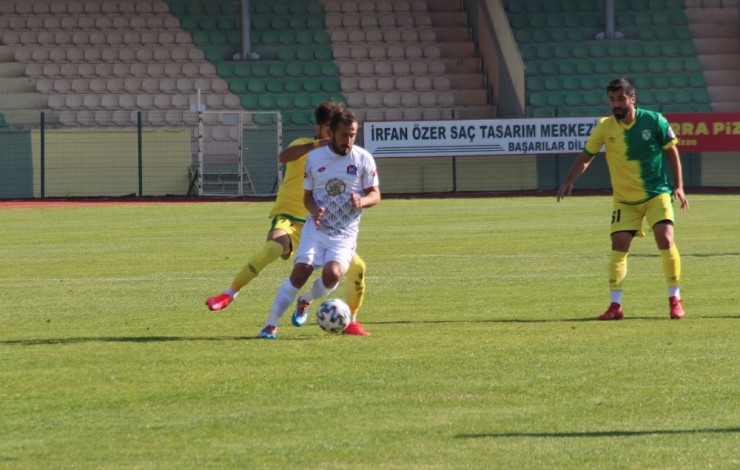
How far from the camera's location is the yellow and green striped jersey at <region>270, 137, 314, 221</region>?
463 inches

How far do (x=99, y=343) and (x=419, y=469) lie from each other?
4786mm

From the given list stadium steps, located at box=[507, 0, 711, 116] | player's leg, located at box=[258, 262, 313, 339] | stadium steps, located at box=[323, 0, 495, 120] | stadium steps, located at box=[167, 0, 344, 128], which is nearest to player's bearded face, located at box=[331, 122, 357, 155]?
player's leg, located at box=[258, 262, 313, 339]

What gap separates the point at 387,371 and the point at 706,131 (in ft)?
105

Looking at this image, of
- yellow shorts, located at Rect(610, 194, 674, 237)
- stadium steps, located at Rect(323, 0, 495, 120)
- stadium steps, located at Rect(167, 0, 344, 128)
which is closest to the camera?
yellow shorts, located at Rect(610, 194, 674, 237)

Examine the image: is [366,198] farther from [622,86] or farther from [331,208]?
[622,86]

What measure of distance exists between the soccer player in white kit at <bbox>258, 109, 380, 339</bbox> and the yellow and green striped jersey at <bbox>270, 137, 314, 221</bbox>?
4.58 ft

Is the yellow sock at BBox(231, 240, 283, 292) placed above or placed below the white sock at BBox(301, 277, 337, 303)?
above

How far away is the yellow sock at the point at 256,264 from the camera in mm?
11328

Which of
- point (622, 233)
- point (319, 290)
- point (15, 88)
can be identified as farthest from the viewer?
point (15, 88)

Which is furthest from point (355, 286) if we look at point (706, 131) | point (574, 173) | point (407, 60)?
point (407, 60)

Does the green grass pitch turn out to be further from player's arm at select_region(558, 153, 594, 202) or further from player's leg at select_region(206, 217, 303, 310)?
player's arm at select_region(558, 153, 594, 202)

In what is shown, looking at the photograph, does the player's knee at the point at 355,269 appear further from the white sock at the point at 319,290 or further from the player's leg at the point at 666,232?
the player's leg at the point at 666,232

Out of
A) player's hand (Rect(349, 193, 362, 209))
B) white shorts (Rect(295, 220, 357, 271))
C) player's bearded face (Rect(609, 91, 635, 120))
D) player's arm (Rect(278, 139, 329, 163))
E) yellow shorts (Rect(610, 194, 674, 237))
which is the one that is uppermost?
player's bearded face (Rect(609, 91, 635, 120))

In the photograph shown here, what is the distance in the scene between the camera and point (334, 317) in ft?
33.6
